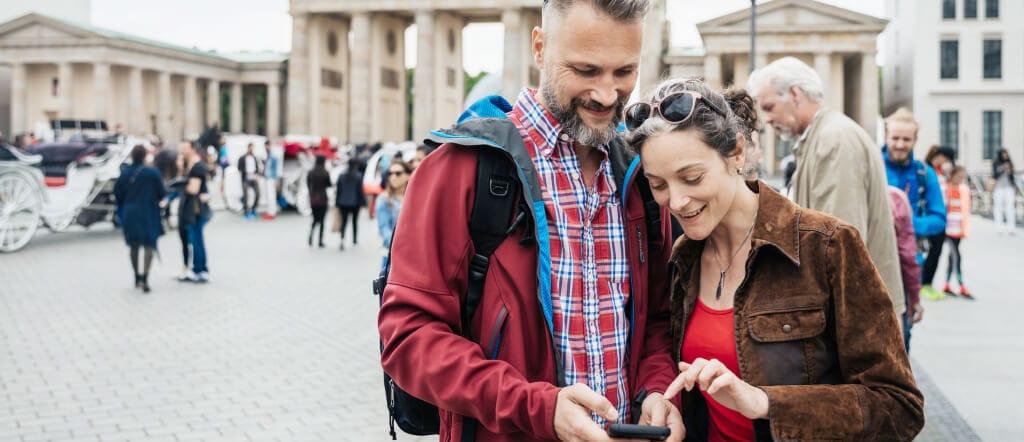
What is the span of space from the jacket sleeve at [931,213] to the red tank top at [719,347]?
5073 millimetres

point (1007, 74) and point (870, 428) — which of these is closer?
point (870, 428)

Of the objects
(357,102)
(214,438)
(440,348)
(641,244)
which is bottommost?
(214,438)

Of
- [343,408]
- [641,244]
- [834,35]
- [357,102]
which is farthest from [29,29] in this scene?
[641,244]

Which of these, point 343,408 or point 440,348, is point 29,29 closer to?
point 343,408

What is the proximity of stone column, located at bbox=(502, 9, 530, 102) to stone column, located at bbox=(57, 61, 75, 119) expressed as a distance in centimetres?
2761

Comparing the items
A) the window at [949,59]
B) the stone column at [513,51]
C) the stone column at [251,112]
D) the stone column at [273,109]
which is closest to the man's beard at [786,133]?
the stone column at [513,51]

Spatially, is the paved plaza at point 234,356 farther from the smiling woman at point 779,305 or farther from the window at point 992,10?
the window at point 992,10

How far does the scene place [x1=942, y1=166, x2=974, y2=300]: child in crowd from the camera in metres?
13.2

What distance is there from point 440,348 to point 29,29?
68.6 meters

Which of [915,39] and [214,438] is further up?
[915,39]

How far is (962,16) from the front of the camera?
56.9 meters

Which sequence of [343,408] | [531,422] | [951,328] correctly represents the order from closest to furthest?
[531,422] < [343,408] < [951,328]

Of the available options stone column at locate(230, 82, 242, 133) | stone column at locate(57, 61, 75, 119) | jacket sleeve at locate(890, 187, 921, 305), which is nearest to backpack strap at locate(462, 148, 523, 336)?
jacket sleeve at locate(890, 187, 921, 305)

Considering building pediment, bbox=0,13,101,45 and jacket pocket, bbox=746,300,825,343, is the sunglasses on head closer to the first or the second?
jacket pocket, bbox=746,300,825,343
